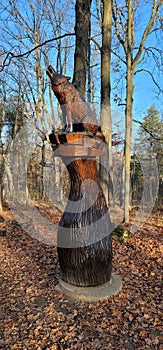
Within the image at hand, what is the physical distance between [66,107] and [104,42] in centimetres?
399

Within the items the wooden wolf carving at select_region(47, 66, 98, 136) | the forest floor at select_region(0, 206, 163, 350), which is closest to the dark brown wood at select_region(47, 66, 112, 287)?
the wooden wolf carving at select_region(47, 66, 98, 136)

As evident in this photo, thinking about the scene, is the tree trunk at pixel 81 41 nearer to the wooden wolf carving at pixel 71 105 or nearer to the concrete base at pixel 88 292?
the wooden wolf carving at pixel 71 105

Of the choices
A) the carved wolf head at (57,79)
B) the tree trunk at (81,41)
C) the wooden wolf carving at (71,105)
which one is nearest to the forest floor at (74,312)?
the wooden wolf carving at (71,105)

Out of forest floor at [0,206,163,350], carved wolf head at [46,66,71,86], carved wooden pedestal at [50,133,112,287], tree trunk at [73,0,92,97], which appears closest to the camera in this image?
forest floor at [0,206,163,350]

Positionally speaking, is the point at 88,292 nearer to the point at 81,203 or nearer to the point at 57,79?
the point at 81,203

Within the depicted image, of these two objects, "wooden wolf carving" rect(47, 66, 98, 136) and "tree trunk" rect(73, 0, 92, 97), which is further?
"tree trunk" rect(73, 0, 92, 97)

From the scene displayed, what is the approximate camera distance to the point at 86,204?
3.24 m

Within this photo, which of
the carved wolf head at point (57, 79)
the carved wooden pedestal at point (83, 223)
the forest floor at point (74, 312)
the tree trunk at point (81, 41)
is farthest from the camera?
the tree trunk at point (81, 41)

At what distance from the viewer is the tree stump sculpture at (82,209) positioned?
9.95 ft

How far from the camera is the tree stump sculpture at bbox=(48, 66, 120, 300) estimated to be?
303cm

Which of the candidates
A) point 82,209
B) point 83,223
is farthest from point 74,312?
point 82,209

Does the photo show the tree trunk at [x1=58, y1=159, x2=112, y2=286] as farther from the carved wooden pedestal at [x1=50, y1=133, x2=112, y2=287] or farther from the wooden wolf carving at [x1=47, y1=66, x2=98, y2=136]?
the wooden wolf carving at [x1=47, y1=66, x2=98, y2=136]

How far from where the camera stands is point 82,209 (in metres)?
3.23

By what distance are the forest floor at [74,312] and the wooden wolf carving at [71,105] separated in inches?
92.4
